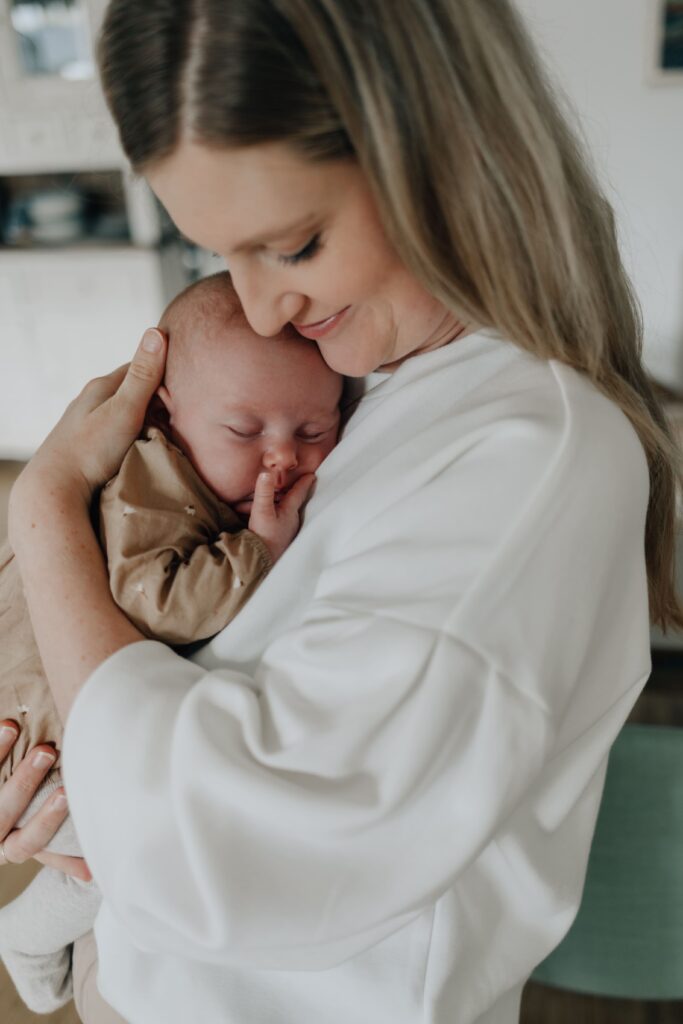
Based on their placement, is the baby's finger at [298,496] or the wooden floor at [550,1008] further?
the wooden floor at [550,1008]

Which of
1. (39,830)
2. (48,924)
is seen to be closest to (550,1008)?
(48,924)

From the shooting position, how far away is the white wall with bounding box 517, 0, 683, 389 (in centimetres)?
332

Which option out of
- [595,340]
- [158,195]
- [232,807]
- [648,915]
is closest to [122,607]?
[232,807]

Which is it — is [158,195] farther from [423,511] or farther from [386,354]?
[423,511]

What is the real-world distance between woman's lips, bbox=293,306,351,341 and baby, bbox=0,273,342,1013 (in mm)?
147

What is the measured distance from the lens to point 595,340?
0.80 m

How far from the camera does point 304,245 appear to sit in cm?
75

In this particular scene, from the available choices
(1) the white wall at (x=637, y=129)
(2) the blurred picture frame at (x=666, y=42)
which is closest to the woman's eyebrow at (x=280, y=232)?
(1) the white wall at (x=637, y=129)

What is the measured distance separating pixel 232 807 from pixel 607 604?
36 cm

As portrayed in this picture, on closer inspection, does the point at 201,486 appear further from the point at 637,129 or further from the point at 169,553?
the point at 637,129

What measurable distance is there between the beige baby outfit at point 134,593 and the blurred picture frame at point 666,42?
3.09m

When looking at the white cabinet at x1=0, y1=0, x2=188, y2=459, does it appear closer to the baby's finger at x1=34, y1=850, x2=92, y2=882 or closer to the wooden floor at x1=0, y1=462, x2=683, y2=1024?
the wooden floor at x1=0, y1=462, x2=683, y2=1024

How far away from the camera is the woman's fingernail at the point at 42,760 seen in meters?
1.03

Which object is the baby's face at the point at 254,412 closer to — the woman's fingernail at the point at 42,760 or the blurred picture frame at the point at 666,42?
the woman's fingernail at the point at 42,760
